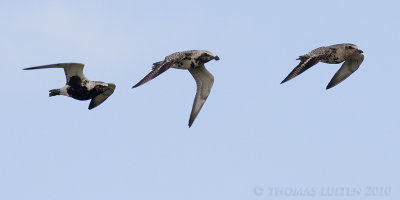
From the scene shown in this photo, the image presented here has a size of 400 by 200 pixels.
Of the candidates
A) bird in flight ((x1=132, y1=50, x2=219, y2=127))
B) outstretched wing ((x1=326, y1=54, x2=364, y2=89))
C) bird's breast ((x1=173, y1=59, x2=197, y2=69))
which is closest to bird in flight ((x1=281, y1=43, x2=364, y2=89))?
outstretched wing ((x1=326, y1=54, x2=364, y2=89))

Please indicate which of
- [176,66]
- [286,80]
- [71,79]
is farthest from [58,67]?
[286,80]

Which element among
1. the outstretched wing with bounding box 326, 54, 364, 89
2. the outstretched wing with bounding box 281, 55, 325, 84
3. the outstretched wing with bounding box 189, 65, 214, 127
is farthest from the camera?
the outstretched wing with bounding box 189, 65, 214, 127

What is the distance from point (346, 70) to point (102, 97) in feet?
31.6

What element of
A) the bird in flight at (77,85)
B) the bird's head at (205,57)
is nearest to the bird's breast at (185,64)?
the bird's head at (205,57)

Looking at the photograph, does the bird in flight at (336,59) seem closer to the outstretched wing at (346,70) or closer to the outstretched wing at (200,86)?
the outstretched wing at (346,70)

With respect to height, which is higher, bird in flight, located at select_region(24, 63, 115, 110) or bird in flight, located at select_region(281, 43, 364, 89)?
bird in flight, located at select_region(281, 43, 364, 89)

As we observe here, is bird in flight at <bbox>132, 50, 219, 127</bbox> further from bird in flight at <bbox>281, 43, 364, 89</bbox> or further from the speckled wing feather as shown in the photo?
bird in flight at <bbox>281, 43, 364, 89</bbox>

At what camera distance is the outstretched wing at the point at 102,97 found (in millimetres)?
53031

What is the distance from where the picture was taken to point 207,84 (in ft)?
178

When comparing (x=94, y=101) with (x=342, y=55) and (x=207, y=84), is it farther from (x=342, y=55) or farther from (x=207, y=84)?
(x=342, y=55)

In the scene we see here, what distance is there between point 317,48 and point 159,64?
6049mm

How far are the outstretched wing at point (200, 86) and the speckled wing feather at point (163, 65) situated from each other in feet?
7.40

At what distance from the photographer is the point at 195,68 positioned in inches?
2117

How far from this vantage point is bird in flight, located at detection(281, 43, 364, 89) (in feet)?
166
